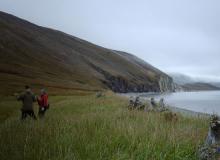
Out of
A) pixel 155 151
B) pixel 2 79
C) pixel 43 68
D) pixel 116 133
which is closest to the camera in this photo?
pixel 155 151

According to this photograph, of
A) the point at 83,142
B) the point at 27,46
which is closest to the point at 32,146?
the point at 83,142

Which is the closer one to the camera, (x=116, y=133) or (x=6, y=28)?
(x=116, y=133)

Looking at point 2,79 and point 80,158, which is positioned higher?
point 2,79

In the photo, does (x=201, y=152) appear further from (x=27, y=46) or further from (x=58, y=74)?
(x=27, y=46)

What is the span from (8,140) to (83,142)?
234 cm

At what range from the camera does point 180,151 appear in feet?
25.9

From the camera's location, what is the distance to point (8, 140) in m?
9.11

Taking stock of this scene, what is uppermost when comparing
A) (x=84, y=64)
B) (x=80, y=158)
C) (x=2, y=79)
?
(x=84, y=64)

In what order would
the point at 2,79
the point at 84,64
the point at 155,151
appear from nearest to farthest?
the point at 155,151
the point at 2,79
the point at 84,64

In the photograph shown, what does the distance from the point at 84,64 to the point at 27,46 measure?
4279cm

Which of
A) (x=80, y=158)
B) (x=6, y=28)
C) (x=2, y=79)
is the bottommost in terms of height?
(x=80, y=158)

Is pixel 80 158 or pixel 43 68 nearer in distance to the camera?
pixel 80 158

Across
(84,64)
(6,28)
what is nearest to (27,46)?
(6,28)

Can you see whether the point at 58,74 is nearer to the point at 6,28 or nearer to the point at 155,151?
the point at 6,28
